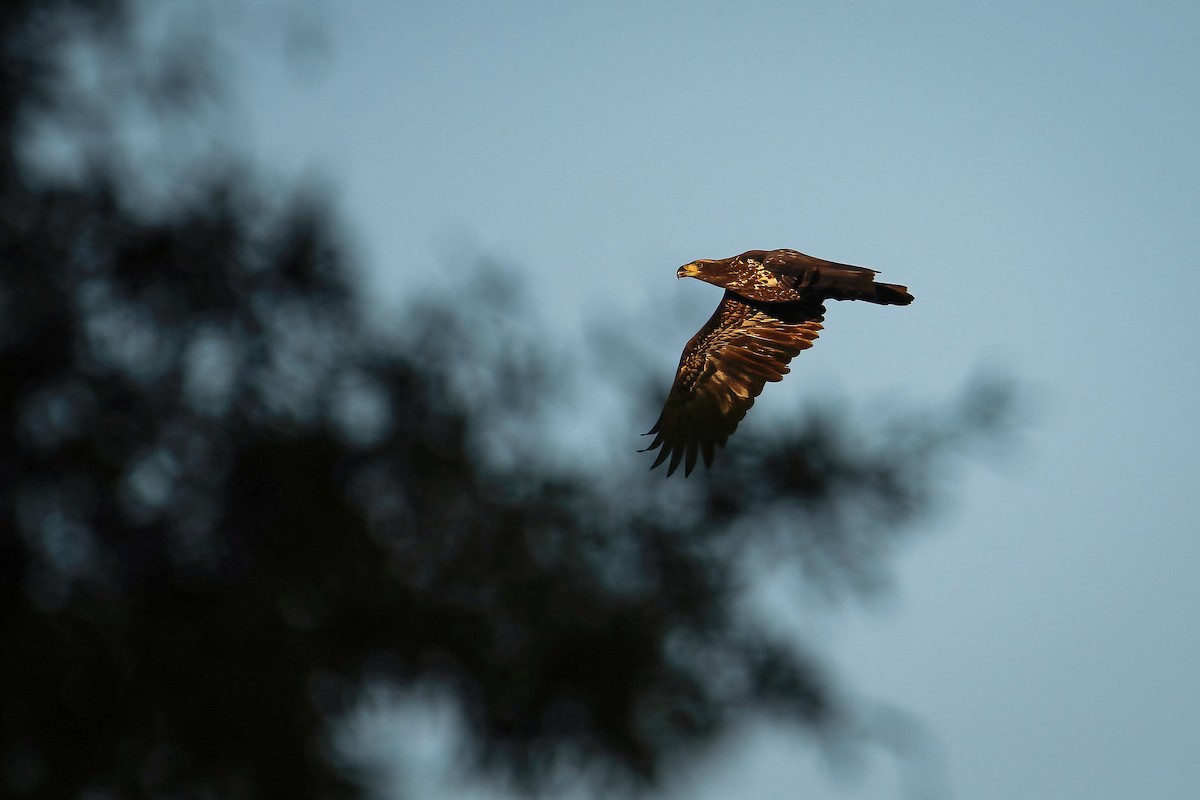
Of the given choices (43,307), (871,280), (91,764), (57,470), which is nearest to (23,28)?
(43,307)

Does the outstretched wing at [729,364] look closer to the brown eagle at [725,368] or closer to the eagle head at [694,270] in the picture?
the brown eagle at [725,368]

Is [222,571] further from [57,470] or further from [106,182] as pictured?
[106,182]

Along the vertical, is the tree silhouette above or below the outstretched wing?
above

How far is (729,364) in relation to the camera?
505 cm

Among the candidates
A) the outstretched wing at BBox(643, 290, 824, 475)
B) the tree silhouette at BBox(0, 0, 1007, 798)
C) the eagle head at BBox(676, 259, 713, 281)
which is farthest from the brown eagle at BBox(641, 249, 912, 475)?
the tree silhouette at BBox(0, 0, 1007, 798)

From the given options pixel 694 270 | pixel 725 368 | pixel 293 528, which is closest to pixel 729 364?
pixel 725 368

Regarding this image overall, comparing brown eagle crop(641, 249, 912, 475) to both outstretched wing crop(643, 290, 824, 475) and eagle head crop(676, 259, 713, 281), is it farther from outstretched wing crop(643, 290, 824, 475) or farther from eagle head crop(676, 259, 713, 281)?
eagle head crop(676, 259, 713, 281)

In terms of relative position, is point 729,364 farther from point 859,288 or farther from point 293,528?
point 293,528

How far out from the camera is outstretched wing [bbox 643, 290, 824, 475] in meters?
5.00

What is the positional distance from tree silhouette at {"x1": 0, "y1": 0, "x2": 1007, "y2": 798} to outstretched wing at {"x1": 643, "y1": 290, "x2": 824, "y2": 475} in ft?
36.5

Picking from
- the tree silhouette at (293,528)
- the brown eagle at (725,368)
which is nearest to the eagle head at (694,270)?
the brown eagle at (725,368)

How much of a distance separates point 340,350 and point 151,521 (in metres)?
3.59

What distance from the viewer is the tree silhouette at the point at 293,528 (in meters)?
14.5

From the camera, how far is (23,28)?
1453 centimetres
